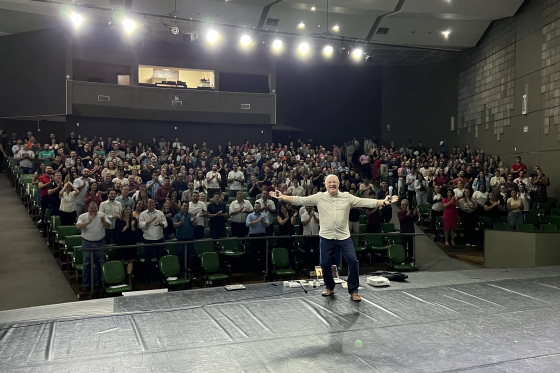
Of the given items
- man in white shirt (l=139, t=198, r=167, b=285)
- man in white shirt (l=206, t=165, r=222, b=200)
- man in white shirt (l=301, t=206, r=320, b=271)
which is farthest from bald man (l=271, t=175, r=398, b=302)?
man in white shirt (l=206, t=165, r=222, b=200)

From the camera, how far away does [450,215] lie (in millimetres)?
11258

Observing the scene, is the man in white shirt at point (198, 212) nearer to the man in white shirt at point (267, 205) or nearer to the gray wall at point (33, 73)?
the man in white shirt at point (267, 205)

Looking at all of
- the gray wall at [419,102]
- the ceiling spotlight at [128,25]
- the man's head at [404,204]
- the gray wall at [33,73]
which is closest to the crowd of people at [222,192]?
the man's head at [404,204]

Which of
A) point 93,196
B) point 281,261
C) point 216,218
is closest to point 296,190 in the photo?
point 216,218

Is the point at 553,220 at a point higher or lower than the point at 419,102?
lower

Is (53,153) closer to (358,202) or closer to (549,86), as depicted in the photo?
(358,202)

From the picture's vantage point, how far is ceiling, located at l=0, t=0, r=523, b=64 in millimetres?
15617

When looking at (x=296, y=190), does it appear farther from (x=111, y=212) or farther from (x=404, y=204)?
(x=111, y=212)

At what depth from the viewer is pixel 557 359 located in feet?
13.3

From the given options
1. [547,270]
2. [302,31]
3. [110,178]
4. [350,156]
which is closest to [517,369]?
[547,270]

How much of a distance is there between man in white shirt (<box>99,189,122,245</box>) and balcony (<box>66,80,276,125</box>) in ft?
36.0

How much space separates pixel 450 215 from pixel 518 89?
24.0 feet

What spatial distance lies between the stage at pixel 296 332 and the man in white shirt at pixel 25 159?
28.2 feet

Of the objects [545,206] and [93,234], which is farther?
[545,206]
